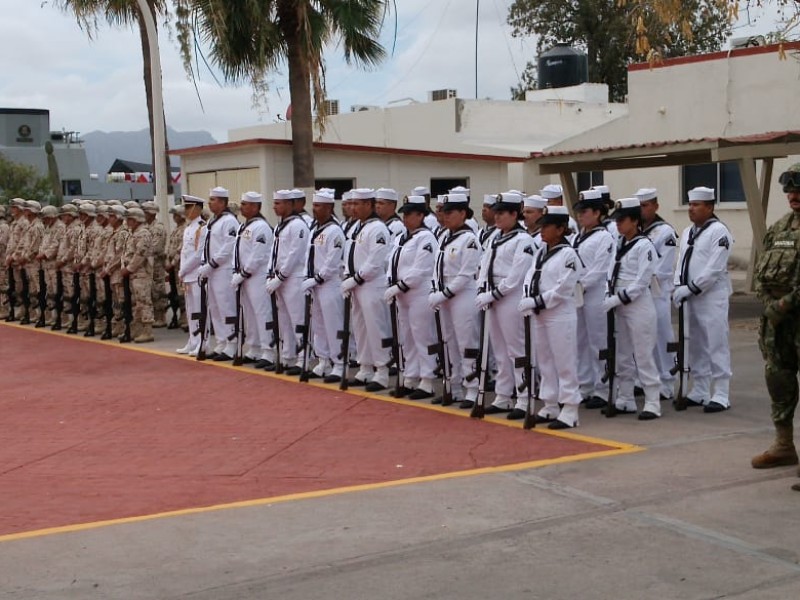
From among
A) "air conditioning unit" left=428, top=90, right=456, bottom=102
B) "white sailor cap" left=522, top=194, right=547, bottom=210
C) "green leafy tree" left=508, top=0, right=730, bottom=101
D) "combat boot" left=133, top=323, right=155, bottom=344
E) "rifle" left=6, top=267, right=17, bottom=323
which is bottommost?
"combat boot" left=133, top=323, right=155, bottom=344

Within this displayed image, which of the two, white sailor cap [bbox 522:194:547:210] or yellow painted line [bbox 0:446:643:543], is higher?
white sailor cap [bbox 522:194:547:210]

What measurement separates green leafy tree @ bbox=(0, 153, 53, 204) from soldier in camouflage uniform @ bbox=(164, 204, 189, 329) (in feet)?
87.9

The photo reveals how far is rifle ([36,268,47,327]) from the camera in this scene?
19.6 m

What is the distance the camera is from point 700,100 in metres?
25.4

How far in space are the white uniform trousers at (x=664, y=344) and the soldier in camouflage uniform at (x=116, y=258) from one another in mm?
8364

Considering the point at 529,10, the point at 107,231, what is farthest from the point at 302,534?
the point at 529,10

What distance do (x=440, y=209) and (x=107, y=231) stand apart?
308 inches

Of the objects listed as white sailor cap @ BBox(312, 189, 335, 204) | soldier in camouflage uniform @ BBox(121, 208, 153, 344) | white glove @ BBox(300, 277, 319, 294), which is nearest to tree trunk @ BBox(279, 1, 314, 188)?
soldier in camouflage uniform @ BBox(121, 208, 153, 344)

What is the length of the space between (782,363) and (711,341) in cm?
258

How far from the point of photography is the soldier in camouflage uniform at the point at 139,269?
1620cm

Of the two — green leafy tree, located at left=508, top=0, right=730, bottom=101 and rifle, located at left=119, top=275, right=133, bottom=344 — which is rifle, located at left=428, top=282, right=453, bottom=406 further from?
green leafy tree, located at left=508, top=0, right=730, bottom=101

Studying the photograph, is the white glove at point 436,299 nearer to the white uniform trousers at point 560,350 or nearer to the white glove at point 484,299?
the white glove at point 484,299

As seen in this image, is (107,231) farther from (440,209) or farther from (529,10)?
(529,10)

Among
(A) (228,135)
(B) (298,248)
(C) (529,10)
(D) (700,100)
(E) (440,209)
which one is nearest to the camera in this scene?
(E) (440,209)
